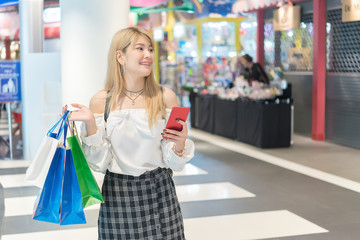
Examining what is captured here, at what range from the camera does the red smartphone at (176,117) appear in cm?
236

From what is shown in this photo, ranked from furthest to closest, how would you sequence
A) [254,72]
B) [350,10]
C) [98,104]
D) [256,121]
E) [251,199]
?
[254,72] → [256,121] → [350,10] → [251,199] → [98,104]

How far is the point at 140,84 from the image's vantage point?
2.63 metres

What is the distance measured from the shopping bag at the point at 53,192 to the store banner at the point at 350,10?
689 centimetres

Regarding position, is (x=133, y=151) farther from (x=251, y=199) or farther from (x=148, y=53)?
(x=251, y=199)

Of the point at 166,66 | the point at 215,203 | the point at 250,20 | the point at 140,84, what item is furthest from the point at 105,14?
the point at 166,66

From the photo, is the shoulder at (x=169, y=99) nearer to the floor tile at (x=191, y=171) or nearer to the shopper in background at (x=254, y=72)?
the floor tile at (x=191, y=171)

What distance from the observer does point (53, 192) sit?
2402 mm

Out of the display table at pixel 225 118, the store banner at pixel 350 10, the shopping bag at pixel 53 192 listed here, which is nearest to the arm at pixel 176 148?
the shopping bag at pixel 53 192

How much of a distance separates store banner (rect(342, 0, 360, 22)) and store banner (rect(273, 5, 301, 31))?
1.88 meters

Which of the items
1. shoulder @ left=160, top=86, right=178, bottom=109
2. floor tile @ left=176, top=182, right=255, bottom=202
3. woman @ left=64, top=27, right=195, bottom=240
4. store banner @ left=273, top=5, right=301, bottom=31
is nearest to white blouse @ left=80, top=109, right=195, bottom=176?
woman @ left=64, top=27, right=195, bottom=240

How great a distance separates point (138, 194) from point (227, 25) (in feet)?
48.1

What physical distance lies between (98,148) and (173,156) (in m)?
0.32

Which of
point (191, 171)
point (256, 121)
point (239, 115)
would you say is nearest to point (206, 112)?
point (239, 115)

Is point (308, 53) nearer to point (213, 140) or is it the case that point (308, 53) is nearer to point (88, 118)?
point (213, 140)
